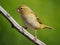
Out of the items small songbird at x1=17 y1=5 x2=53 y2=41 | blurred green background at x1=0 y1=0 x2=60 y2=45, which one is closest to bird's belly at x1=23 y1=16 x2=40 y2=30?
small songbird at x1=17 y1=5 x2=53 y2=41

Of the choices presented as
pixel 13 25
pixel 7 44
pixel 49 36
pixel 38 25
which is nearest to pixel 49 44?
pixel 49 36

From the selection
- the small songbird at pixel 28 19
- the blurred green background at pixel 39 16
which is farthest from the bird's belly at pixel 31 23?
the blurred green background at pixel 39 16

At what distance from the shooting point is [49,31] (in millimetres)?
3195

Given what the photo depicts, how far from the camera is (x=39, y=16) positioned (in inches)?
118

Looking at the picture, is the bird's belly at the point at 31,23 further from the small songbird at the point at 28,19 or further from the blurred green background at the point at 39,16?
the blurred green background at the point at 39,16

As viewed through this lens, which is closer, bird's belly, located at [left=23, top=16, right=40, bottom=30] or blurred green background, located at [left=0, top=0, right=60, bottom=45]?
bird's belly, located at [left=23, top=16, right=40, bottom=30]

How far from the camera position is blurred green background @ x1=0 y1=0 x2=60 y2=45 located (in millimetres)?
2900

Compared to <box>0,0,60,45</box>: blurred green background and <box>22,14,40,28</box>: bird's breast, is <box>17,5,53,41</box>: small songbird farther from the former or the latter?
<box>0,0,60,45</box>: blurred green background

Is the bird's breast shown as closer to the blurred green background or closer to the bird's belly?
the bird's belly

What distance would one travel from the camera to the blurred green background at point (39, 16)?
2900mm

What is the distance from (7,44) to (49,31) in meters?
0.46

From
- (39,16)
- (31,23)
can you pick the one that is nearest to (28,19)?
(31,23)

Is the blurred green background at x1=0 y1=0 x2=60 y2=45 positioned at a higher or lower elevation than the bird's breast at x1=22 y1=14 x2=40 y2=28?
higher

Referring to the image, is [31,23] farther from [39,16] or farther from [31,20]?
[39,16]
